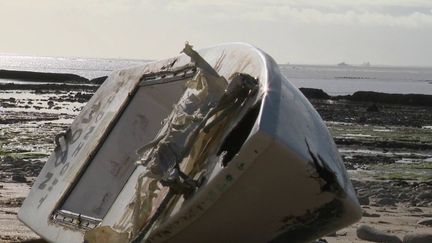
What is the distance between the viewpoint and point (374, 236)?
6676 millimetres

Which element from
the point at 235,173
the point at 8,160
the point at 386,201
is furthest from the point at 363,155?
the point at 235,173

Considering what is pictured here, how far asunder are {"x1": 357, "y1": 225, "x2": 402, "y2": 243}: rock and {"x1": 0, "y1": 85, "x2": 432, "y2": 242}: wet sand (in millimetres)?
97

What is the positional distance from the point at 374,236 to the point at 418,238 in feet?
1.19

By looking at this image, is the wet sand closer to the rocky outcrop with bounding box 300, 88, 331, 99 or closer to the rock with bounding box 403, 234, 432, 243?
the rock with bounding box 403, 234, 432, 243

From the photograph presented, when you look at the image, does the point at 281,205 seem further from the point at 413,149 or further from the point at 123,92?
the point at 413,149

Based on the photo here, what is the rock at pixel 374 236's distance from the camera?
6637 mm

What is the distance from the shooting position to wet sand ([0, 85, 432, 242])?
27.1 ft

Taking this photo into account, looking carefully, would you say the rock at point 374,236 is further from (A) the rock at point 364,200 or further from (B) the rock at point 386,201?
(B) the rock at point 386,201

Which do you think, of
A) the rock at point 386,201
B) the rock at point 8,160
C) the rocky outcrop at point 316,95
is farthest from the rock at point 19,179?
the rocky outcrop at point 316,95

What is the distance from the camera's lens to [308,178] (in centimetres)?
392

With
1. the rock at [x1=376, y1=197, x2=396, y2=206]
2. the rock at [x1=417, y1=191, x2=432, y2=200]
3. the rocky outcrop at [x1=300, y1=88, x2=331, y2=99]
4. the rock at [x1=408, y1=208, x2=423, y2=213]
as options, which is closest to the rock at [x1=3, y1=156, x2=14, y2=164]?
Result: the rock at [x1=376, y1=197, x2=396, y2=206]

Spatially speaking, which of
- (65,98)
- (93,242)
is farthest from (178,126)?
(65,98)

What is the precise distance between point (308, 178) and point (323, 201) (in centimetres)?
21

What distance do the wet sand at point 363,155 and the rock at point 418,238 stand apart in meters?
0.45
